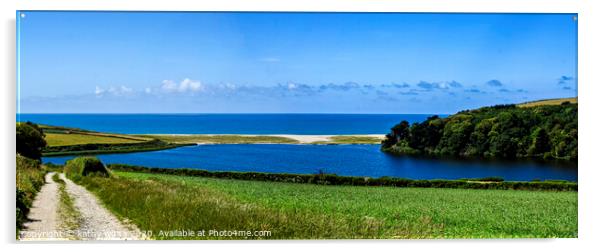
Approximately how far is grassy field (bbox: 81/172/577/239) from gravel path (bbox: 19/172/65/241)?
67cm

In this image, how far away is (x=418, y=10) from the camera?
24.8 feet

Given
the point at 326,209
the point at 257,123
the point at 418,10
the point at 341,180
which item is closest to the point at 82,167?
the point at 257,123

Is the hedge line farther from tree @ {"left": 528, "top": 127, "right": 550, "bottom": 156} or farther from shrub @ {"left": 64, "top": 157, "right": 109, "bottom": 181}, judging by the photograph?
tree @ {"left": 528, "top": 127, "right": 550, "bottom": 156}

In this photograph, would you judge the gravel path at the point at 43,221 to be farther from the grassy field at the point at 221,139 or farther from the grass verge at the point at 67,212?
the grassy field at the point at 221,139

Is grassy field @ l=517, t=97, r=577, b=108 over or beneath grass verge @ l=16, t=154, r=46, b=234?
over

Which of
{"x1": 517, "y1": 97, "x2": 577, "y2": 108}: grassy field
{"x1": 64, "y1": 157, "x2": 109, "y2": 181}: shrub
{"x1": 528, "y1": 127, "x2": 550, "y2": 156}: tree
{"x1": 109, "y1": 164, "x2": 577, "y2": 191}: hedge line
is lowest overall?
{"x1": 109, "y1": 164, "x2": 577, "y2": 191}: hedge line

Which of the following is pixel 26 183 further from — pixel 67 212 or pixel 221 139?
pixel 221 139

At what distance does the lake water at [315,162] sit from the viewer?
27.0ft

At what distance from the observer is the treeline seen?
8.15 m

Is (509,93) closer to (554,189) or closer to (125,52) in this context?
(554,189)

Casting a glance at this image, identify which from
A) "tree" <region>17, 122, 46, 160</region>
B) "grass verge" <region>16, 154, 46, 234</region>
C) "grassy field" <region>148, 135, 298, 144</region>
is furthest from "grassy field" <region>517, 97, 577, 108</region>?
"grass verge" <region>16, 154, 46, 234</region>

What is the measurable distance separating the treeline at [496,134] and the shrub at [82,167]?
162 inches

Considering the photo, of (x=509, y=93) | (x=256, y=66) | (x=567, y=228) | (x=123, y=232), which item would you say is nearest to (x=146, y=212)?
(x=123, y=232)

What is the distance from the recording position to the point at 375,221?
295 inches
